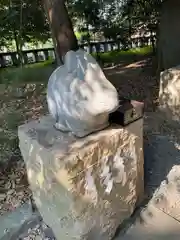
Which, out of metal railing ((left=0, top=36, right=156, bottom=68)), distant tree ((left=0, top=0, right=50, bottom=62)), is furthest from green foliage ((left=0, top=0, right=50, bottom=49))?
metal railing ((left=0, top=36, right=156, bottom=68))

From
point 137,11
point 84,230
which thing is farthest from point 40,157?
point 137,11

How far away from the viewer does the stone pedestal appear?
5.47 feet

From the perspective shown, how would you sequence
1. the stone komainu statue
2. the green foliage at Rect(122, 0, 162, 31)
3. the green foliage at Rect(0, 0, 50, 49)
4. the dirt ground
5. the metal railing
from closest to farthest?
the stone komainu statue < the dirt ground < the green foliage at Rect(0, 0, 50, 49) < the green foliage at Rect(122, 0, 162, 31) < the metal railing

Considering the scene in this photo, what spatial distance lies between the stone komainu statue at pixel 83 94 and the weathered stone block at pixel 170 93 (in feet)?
6.72

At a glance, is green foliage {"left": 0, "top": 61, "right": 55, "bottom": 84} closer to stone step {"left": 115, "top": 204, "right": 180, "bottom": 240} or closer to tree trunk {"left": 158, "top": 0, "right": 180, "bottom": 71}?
tree trunk {"left": 158, "top": 0, "right": 180, "bottom": 71}

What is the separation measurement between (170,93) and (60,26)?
65.1 inches

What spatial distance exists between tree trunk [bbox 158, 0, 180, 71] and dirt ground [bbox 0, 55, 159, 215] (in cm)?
42

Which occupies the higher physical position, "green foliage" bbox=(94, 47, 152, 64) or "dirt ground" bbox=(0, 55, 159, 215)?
"green foliage" bbox=(94, 47, 152, 64)

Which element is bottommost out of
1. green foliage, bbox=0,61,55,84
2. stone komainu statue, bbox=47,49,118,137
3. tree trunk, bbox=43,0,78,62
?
green foliage, bbox=0,61,55,84

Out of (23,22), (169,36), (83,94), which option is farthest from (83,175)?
(23,22)

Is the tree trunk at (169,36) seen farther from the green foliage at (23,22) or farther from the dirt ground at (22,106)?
the green foliage at (23,22)

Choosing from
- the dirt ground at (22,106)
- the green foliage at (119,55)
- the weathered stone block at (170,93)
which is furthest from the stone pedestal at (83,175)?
the green foliage at (119,55)

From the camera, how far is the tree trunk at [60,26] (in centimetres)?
275

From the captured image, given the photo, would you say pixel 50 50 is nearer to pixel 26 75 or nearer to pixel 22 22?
pixel 26 75
